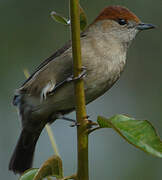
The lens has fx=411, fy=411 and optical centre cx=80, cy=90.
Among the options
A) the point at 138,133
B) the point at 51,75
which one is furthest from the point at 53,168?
the point at 51,75

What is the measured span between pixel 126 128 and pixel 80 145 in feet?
0.75

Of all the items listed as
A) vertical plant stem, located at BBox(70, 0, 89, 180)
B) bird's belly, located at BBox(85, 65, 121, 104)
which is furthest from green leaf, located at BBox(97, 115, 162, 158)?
bird's belly, located at BBox(85, 65, 121, 104)

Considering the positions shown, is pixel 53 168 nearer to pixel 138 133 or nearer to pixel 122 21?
pixel 138 133

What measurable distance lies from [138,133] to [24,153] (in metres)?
2.91

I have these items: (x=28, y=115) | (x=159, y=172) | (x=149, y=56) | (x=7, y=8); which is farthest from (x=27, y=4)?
(x=159, y=172)

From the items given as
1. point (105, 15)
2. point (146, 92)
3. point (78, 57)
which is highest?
point (105, 15)

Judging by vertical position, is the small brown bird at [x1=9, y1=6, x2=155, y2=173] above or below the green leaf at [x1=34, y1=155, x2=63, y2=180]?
above

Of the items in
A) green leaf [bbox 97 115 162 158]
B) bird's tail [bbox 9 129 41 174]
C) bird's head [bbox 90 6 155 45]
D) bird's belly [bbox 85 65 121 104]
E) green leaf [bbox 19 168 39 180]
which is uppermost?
bird's head [bbox 90 6 155 45]

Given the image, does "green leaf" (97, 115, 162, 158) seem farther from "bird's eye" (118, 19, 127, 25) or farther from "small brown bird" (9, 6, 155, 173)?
"bird's eye" (118, 19, 127, 25)

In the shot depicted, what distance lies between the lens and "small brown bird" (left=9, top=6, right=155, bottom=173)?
3.71m

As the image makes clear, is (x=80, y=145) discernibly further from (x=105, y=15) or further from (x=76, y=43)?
Result: (x=105, y=15)

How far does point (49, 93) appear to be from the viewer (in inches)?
149

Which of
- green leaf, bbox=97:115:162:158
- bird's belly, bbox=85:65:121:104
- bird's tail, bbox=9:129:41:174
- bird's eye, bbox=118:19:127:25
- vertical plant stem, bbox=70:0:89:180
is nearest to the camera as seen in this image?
green leaf, bbox=97:115:162:158

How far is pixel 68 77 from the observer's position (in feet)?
12.0
